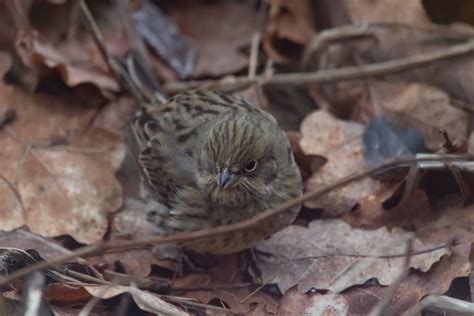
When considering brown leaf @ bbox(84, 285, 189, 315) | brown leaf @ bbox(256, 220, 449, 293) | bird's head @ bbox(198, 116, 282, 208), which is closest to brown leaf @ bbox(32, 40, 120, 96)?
bird's head @ bbox(198, 116, 282, 208)

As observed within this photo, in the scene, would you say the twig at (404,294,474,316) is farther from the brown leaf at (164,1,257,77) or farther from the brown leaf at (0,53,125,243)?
the brown leaf at (164,1,257,77)

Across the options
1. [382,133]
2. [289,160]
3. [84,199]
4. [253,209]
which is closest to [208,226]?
[253,209]

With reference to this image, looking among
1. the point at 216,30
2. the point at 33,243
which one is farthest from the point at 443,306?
the point at 216,30

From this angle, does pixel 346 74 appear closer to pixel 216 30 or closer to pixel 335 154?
pixel 335 154

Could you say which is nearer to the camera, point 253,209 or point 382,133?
point 253,209

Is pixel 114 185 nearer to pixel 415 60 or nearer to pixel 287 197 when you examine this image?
pixel 287 197

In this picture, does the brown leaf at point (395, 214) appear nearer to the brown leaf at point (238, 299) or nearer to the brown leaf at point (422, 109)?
the brown leaf at point (422, 109)
